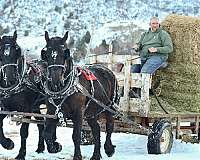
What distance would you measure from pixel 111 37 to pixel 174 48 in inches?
1067

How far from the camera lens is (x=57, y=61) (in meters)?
7.59

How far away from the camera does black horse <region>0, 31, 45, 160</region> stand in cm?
791

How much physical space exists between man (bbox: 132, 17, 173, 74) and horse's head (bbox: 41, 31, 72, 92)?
243 cm

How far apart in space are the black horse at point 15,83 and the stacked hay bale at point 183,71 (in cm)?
Answer: 262

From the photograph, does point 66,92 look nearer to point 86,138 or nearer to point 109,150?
point 109,150

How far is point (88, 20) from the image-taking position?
4481 cm

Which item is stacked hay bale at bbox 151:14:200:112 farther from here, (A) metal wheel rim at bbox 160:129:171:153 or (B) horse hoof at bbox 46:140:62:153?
(B) horse hoof at bbox 46:140:62:153

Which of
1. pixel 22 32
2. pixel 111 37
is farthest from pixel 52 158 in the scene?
pixel 22 32

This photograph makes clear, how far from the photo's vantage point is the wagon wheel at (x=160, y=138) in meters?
9.14

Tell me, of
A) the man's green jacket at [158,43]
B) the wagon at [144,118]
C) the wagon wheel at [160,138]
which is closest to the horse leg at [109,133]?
the wagon at [144,118]

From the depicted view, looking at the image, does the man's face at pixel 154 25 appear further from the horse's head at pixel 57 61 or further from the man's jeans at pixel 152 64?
the horse's head at pixel 57 61

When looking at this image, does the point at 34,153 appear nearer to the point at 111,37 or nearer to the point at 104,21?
the point at 111,37

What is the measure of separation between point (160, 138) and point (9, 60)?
9.84 ft

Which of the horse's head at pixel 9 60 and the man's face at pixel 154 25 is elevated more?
the man's face at pixel 154 25
